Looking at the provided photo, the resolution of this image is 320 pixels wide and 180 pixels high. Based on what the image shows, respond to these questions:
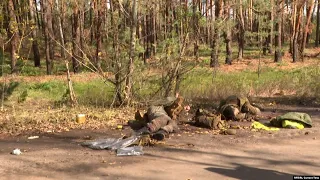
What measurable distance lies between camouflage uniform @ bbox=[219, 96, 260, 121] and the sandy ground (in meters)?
1.28

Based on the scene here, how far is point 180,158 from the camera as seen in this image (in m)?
Result: 6.21

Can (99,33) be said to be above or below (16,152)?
above

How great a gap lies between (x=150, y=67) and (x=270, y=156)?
5.43 m

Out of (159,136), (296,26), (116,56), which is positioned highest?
(296,26)

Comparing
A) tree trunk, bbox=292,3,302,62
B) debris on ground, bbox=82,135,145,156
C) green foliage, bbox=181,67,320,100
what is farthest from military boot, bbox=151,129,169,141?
tree trunk, bbox=292,3,302,62

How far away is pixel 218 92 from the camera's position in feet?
41.5

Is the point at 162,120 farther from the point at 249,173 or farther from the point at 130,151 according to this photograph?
the point at 249,173

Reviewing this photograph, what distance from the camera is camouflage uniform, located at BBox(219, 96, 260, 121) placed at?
9.25m

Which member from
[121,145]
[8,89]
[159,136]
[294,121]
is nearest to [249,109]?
[294,121]

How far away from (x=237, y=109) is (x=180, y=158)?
3.61 meters

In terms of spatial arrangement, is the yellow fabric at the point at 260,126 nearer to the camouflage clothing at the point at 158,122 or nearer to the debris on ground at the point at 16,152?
the camouflage clothing at the point at 158,122

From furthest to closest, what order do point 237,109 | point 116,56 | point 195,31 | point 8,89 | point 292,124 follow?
point 8,89 → point 195,31 → point 116,56 → point 237,109 → point 292,124

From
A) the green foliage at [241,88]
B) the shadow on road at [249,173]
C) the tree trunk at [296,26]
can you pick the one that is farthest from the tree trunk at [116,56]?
the tree trunk at [296,26]

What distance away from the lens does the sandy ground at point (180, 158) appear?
546 centimetres
